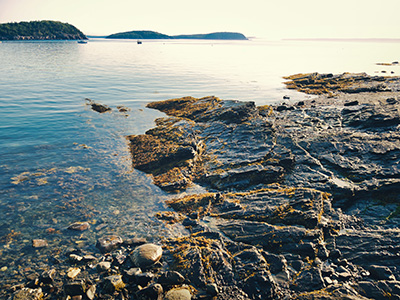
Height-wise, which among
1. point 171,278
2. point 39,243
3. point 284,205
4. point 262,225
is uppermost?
point 284,205

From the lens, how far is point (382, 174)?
12328mm

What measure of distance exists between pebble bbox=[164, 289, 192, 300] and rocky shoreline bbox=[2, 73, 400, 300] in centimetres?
3

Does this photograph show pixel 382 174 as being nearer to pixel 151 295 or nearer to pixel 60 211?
pixel 151 295

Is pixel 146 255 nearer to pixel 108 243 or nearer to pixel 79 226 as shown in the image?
pixel 108 243

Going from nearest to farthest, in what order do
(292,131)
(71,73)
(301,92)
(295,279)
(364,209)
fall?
1. (295,279)
2. (364,209)
3. (292,131)
4. (301,92)
5. (71,73)

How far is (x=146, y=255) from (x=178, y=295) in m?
1.89

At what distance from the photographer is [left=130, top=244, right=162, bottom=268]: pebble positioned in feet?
28.5

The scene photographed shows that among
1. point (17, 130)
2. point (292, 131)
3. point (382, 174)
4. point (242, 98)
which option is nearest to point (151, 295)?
point (382, 174)

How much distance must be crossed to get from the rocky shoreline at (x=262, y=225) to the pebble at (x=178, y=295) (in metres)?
0.03

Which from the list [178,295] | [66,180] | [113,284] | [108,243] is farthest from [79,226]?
[178,295]

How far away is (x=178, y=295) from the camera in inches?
297

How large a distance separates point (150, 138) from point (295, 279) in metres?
14.5

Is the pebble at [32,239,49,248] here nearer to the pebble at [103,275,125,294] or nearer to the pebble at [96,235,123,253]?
the pebble at [96,235,123,253]

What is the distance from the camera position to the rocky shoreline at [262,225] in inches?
309
